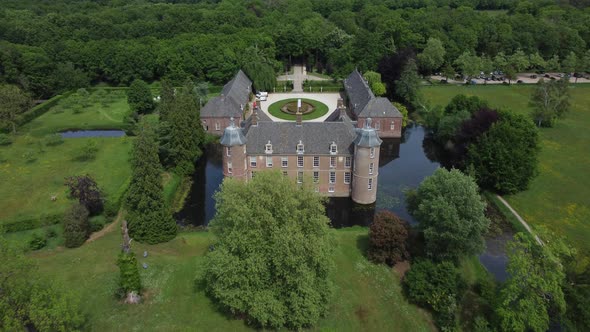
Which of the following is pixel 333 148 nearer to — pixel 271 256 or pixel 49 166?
pixel 271 256

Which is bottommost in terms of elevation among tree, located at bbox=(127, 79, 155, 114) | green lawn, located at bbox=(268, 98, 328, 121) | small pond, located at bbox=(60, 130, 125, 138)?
small pond, located at bbox=(60, 130, 125, 138)

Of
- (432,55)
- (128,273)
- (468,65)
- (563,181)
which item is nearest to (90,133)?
(128,273)

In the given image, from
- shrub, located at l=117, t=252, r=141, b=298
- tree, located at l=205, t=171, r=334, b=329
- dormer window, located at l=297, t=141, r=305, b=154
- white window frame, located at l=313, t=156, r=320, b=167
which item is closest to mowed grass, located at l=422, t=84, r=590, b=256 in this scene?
white window frame, located at l=313, t=156, r=320, b=167

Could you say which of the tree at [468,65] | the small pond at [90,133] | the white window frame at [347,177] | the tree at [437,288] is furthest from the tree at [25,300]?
the tree at [468,65]

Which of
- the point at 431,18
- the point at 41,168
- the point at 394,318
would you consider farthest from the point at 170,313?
the point at 431,18

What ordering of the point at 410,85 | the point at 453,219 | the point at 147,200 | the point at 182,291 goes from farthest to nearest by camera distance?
1. the point at 410,85
2. the point at 147,200
3. the point at 453,219
4. the point at 182,291

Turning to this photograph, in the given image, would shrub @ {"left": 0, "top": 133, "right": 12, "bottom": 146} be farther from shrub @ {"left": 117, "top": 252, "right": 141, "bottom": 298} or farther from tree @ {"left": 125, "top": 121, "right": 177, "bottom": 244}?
shrub @ {"left": 117, "top": 252, "right": 141, "bottom": 298}

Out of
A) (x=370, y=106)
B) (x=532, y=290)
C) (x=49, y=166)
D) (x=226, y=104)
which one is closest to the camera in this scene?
(x=532, y=290)
